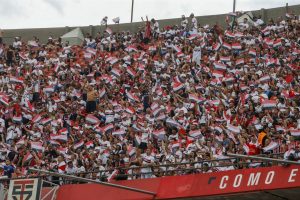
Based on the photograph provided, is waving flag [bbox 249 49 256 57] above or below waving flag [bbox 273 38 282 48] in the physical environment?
below

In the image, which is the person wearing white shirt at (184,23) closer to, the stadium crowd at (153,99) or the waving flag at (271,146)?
the stadium crowd at (153,99)

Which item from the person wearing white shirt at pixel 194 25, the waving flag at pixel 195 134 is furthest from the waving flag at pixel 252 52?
the waving flag at pixel 195 134

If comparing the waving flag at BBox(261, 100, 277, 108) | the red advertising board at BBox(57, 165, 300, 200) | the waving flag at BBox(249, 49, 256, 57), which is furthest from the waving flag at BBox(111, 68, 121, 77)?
the red advertising board at BBox(57, 165, 300, 200)

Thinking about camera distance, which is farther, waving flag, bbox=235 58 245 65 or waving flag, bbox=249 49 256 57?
waving flag, bbox=249 49 256 57

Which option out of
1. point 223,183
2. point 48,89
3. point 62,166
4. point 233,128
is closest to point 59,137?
point 62,166

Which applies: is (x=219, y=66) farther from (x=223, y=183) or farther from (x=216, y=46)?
(x=223, y=183)

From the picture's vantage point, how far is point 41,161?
23.3 metres

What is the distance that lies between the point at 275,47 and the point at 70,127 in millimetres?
6820

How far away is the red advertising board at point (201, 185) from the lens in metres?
15.8

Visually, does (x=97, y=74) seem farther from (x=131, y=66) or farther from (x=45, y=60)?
(x=45, y=60)

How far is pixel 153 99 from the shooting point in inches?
1025

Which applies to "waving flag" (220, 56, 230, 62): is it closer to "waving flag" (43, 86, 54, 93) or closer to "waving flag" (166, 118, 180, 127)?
"waving flag" (166, 118, 180, 127)

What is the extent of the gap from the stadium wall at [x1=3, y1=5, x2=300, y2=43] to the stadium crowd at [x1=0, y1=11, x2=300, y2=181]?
3.97 ft

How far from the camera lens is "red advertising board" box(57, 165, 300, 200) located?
51.9 ft
